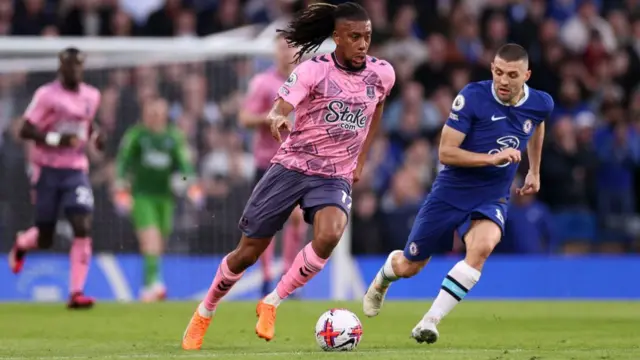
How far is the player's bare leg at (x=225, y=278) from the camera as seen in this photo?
9.63 meters

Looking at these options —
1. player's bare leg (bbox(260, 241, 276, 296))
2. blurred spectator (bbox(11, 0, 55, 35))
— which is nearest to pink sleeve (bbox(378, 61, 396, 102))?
player's bare leg (bbox(260, 241, 276, 296))

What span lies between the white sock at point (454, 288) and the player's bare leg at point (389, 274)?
3.62 ft

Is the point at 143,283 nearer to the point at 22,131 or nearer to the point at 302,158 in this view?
the point at 22,131

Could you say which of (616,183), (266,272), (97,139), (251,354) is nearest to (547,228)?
(616,183)

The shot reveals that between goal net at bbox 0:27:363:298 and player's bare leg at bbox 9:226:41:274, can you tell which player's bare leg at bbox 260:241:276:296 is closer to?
goal net at bbox 0:27:363:298

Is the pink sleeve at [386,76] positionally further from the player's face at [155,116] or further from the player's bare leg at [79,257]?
the player's face at [155,116]

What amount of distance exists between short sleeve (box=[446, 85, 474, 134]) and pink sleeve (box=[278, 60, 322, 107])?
1.14 meters

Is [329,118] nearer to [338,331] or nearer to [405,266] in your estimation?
[338,331]

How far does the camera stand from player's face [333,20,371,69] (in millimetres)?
9602

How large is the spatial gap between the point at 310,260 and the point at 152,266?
7.52 metres

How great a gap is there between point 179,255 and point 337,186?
8082mm

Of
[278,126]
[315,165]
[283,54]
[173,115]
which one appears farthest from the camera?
[173,115]

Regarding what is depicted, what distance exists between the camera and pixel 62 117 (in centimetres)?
1436

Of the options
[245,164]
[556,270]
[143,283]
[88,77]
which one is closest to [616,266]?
[556,270]
